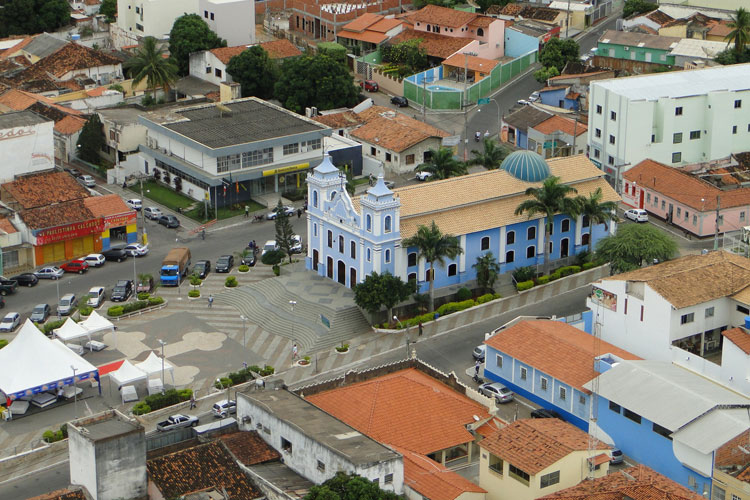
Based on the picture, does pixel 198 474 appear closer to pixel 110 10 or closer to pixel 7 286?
pixel 7 286

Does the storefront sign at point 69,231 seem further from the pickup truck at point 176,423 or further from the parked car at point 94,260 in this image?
the pickup truck at point 176,423

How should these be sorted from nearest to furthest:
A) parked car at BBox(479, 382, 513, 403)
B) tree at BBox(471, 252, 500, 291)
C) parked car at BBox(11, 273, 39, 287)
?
parked car at BBox(479, 382, 513, 403) < tree at BBox(471, 252, 500, 291) < parked car at BBox(11, 273, 39, 287)

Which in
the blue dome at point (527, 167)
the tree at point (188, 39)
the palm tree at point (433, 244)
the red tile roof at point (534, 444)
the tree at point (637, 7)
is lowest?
the red tile roof at point (534, 444)

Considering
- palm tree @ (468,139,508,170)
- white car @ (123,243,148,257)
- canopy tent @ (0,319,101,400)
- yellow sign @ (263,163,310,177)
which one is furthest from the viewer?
yellow sign @ (263,163,310,177)

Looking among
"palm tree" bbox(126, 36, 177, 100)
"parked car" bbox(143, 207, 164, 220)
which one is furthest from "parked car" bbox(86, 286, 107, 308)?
"palm tree" bbox(126, 36, 177, 100)

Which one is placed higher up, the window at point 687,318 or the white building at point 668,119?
the white building at point 668,119

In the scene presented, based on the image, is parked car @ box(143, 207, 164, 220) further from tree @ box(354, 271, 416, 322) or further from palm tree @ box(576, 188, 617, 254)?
palm tree @ box(576, 188, 617, 254)

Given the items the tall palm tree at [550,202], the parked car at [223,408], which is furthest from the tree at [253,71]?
the parked car at [223,408]

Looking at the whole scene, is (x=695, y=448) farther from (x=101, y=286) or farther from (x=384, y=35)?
(x=384, y=35)

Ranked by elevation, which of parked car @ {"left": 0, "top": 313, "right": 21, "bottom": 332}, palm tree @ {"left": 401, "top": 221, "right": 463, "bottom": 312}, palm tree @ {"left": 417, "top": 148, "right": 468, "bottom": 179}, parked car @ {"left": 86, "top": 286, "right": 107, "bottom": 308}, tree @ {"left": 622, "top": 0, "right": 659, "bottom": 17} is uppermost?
tree @ {"left": 622, "top": 0, "right": 659, "bottom": 17}
